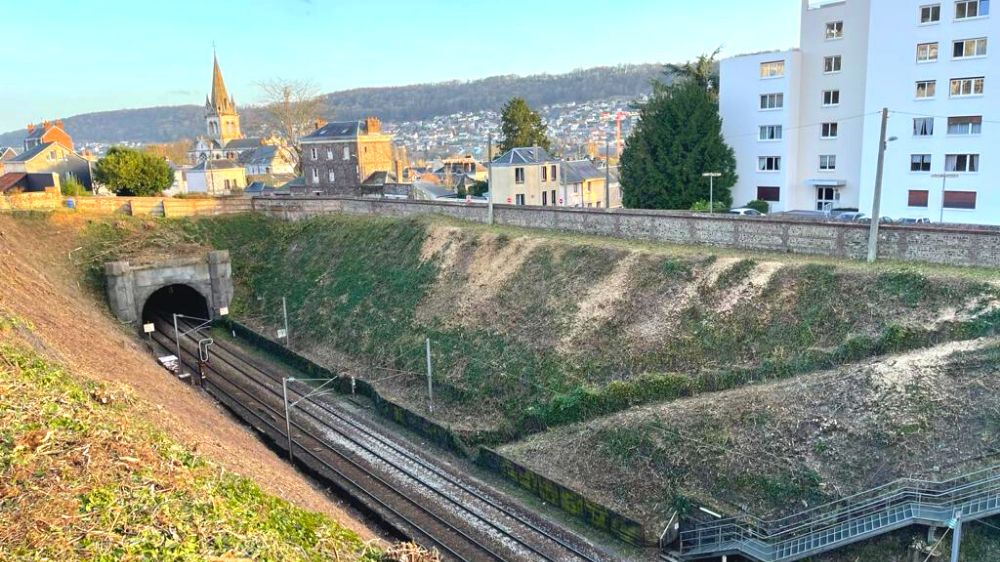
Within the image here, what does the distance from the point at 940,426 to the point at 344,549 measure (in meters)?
13.7

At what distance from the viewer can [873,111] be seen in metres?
38.1

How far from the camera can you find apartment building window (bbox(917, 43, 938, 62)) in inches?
1420

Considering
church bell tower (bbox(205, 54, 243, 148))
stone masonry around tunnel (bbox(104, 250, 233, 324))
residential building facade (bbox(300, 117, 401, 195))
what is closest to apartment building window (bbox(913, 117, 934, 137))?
residential building facade (bbox(300, 117, 401, 195))

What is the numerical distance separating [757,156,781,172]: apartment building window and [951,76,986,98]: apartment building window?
997 cm

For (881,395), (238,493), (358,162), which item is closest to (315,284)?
(358,162)

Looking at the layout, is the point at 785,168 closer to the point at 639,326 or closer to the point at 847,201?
the point at 847,201

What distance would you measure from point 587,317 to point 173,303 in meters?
31.6

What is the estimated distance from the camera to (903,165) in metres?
38.0

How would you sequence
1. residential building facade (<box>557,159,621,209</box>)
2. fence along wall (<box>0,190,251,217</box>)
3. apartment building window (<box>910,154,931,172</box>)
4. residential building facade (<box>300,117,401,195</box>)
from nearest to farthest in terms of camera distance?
apartment building window (<box>910,154,931,172</box>), fence along wall (<box>0,190,251,217</box>), residential building facade (<box>300,117,401,195</box>), residential building facade (<box>557,159,621,209</box>)

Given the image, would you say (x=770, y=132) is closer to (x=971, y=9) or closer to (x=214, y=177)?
(x=971, y=9)

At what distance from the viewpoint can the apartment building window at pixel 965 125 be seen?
35.2 metres

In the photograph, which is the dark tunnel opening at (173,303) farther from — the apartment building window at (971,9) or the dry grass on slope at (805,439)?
the apartment building window at (971,9)

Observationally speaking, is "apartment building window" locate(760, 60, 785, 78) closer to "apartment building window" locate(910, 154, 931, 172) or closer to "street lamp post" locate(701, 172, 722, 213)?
"street lamp post" locate(701, 172, 722, 213)

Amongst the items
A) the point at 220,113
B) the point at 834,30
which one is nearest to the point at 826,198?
the point at 834,30
